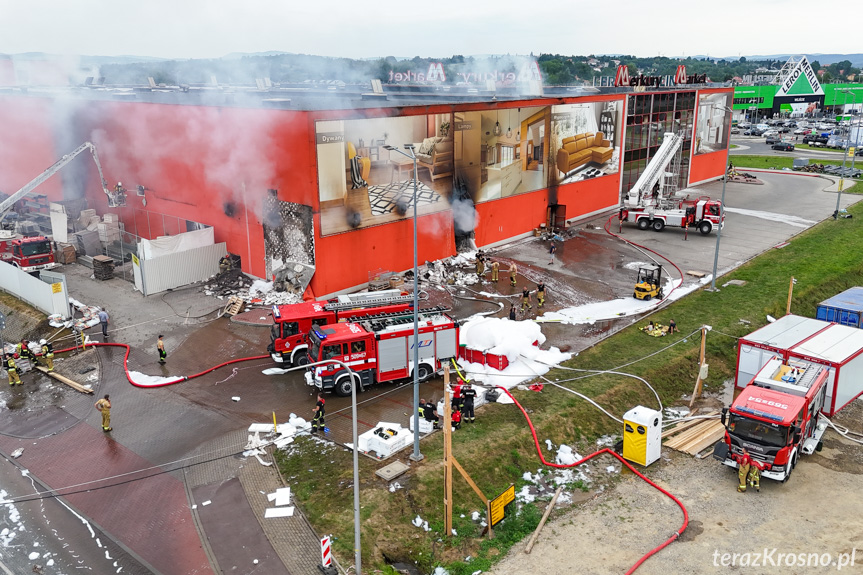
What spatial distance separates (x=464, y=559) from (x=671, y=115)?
4773cm

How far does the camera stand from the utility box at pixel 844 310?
26.4m

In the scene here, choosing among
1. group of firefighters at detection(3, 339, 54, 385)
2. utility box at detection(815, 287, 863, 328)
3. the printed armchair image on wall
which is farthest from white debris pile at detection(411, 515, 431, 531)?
the printed armchair image on wall

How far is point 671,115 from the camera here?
5469cm

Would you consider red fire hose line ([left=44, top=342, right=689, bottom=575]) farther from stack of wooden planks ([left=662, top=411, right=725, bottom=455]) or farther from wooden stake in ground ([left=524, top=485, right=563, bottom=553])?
stack of wooden planks ([left=662, top=411, right=725, bottom=455])

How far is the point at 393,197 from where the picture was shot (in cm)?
3353

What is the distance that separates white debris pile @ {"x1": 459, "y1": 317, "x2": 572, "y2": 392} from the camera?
23.7 metres

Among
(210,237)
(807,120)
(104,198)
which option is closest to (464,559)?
(210,237)

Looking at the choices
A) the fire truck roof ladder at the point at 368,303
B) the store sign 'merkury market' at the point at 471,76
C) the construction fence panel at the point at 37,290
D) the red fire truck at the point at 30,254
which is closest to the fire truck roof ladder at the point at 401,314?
the fire truck roof ladder at the point at 368,303

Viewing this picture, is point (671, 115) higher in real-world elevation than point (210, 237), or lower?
higher

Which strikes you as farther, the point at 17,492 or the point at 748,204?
the point at 748,204

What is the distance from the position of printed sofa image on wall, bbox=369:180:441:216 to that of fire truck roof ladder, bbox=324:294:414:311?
8050 mm

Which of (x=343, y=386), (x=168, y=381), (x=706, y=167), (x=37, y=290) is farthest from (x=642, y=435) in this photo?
(x=706, y=167)

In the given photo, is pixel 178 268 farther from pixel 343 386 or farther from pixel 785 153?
pixel 785 153

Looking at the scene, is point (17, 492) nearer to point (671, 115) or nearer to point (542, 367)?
point (542, 367)
